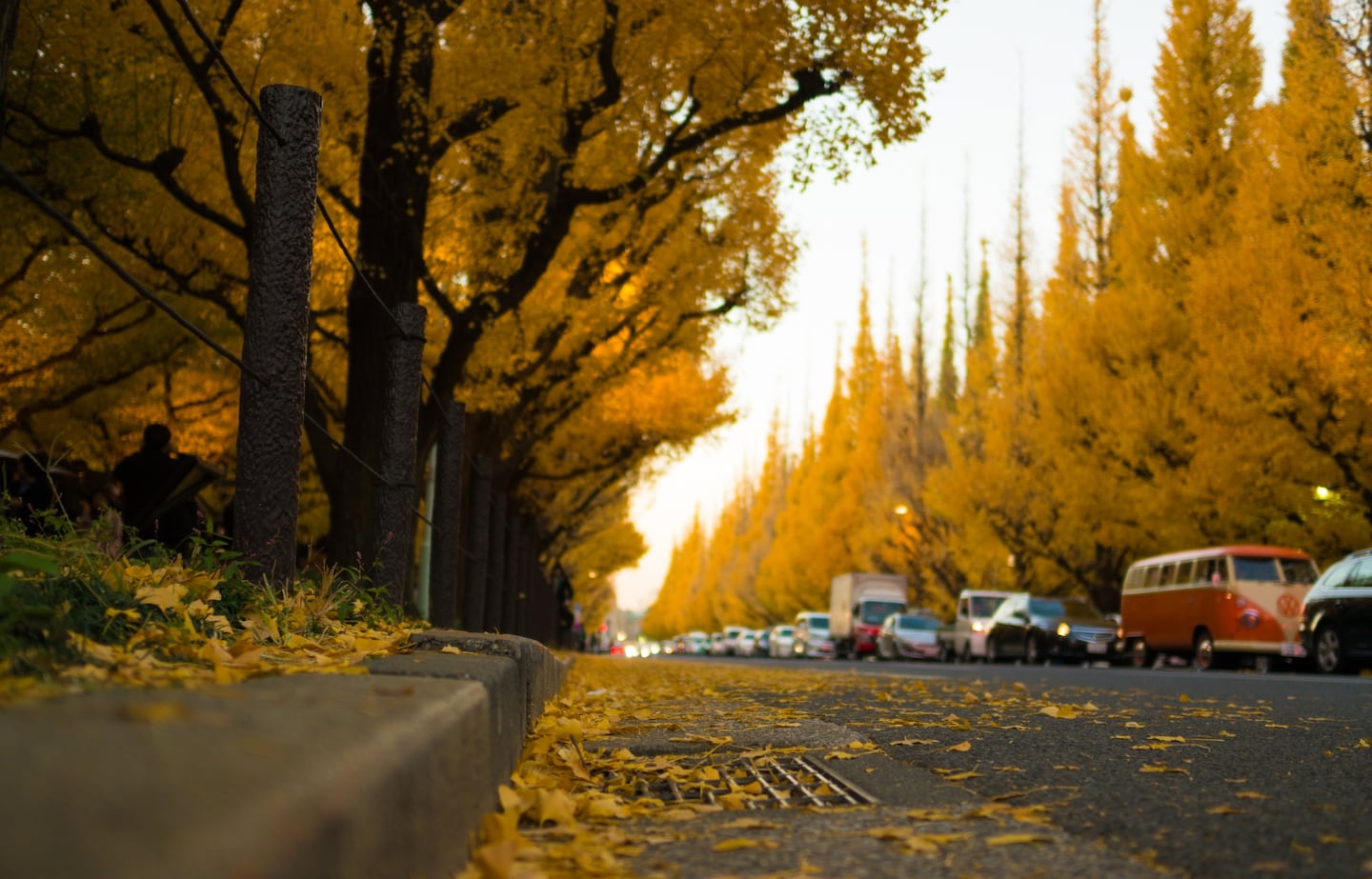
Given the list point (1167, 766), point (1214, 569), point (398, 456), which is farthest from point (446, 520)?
point (1214, 569)

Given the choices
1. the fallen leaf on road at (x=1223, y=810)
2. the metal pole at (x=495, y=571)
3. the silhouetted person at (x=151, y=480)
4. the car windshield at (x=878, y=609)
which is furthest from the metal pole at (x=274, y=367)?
the car windshield at (x=878, y=609)

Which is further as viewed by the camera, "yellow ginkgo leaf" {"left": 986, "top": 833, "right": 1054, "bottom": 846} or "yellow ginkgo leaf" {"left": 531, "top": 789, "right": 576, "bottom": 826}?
"yellow ginkgo leaf" {"left": 531, "top": 789, "right": 576, "bottom": 826}

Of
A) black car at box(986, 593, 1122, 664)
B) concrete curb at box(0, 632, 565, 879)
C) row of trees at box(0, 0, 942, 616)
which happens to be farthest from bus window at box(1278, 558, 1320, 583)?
concrete curb at box(0, 632, 565, 879)

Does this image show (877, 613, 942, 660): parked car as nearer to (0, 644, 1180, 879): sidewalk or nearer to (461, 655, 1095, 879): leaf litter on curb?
(461, 655, 1095, 879): leaf litter on curb

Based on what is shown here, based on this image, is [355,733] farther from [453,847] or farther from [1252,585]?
[1252,585]

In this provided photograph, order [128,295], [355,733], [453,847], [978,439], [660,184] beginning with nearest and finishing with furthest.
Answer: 1. [355,733]
2. [453,847]
3. [660,184]
4. [128,295]
5. [978,439]

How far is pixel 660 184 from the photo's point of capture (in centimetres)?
1512

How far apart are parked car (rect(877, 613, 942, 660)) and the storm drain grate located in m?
34.0

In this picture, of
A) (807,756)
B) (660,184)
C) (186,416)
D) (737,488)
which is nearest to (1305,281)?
(660,184)

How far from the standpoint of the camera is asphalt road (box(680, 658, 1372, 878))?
311 cm

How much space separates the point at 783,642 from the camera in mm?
53469

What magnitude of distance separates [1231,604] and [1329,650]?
4.41 m

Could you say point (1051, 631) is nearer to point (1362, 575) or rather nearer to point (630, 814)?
point (1362, 575)

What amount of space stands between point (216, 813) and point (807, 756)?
160 inches
